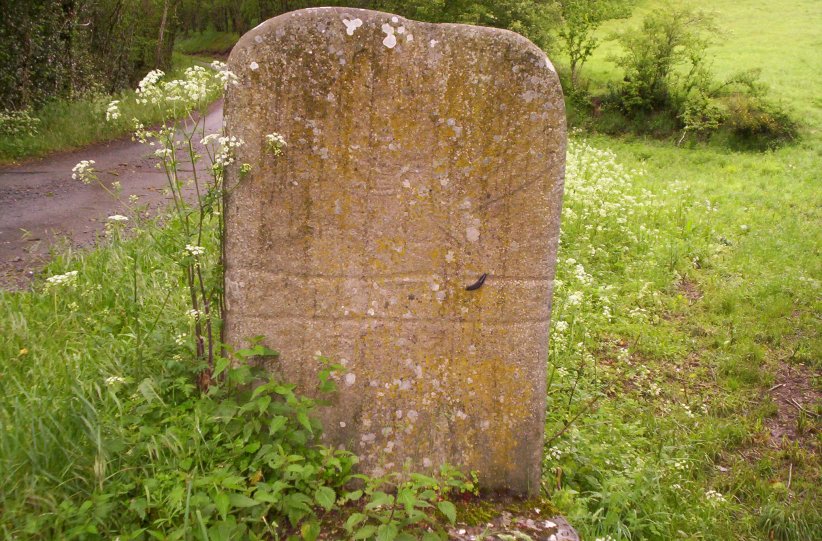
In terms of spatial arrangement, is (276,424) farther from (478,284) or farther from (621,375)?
(621,375)

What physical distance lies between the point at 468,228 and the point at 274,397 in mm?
1233

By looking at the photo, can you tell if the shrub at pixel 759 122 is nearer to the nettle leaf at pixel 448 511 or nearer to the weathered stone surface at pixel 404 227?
the weathered stone surface at pixel 404 227

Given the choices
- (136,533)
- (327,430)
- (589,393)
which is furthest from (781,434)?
(136,533)

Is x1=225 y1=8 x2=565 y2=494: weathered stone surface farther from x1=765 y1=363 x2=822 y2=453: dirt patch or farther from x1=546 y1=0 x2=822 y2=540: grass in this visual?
x1=765 y1=363 x2=822 y2=453: dirt patch

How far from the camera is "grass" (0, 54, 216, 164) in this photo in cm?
970

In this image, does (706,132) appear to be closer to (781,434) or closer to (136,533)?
(781,434)

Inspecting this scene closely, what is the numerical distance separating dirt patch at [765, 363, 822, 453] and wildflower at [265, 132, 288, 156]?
13.6 feet

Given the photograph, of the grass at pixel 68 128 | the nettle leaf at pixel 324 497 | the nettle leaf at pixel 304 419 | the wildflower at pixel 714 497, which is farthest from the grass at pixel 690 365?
the grass at pixel 68 128

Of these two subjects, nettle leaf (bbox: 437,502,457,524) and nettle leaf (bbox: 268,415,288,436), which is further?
nettle leaf (bbox: 268,415,288,436)

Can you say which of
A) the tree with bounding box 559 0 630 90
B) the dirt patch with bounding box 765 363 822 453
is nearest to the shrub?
the tree with bounding box 559 0 630 90

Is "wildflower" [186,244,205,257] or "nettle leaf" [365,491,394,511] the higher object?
"wildflower" [186,244,205,257]

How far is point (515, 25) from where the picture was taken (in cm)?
1962

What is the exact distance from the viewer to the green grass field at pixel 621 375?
252 cm

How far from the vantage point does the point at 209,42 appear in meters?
42.3
